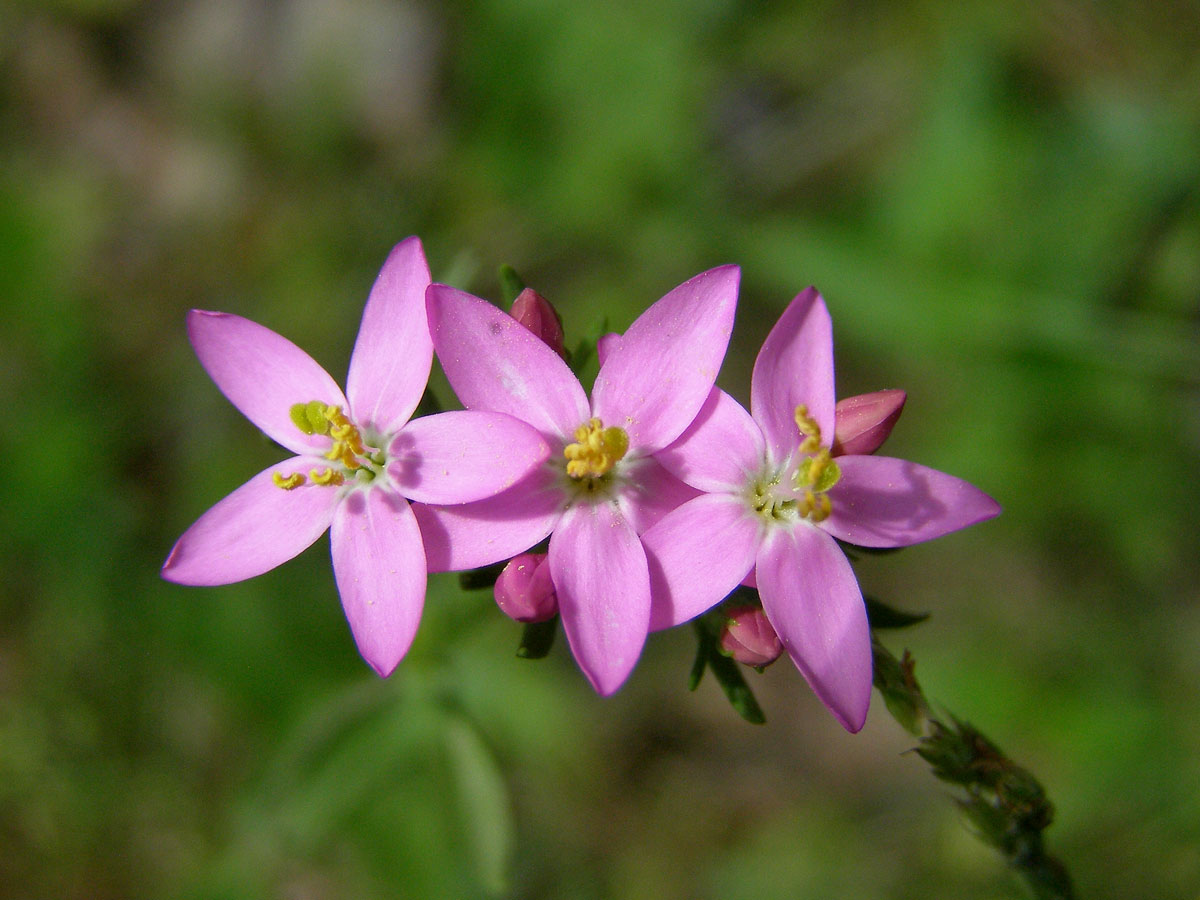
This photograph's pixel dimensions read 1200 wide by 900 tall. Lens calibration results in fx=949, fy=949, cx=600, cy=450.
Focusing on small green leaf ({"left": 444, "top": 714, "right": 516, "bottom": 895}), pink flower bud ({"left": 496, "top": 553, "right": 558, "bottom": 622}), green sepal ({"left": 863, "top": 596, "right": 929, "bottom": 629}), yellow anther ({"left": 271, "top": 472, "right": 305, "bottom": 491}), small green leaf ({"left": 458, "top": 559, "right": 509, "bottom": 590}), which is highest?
yellow anther ({"left": 271, "top": 472, "right": 305, "bottom": 491})

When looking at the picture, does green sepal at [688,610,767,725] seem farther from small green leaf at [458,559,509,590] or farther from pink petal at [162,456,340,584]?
pink petal at [162,456,340,584]

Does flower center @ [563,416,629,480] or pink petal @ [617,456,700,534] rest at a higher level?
flower center @ [563,416,629,480]

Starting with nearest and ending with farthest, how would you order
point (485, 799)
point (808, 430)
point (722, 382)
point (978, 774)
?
point (978, 774), point (808, 430), point (485, 799), point (722, 382)

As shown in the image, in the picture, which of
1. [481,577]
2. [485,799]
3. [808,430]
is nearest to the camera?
[808,430]

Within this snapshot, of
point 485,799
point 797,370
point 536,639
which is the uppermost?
point 797,370

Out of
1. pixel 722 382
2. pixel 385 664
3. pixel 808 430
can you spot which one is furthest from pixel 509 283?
pixel 722 382

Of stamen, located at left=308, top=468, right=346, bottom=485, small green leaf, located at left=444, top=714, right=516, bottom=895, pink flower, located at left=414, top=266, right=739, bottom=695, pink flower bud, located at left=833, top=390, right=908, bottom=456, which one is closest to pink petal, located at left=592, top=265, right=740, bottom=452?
pink flower, located at left=414, top=266, right=739, bottom=695

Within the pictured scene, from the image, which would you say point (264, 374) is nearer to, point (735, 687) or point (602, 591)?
point (602, 591)

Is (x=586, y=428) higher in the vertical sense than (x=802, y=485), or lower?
higher
